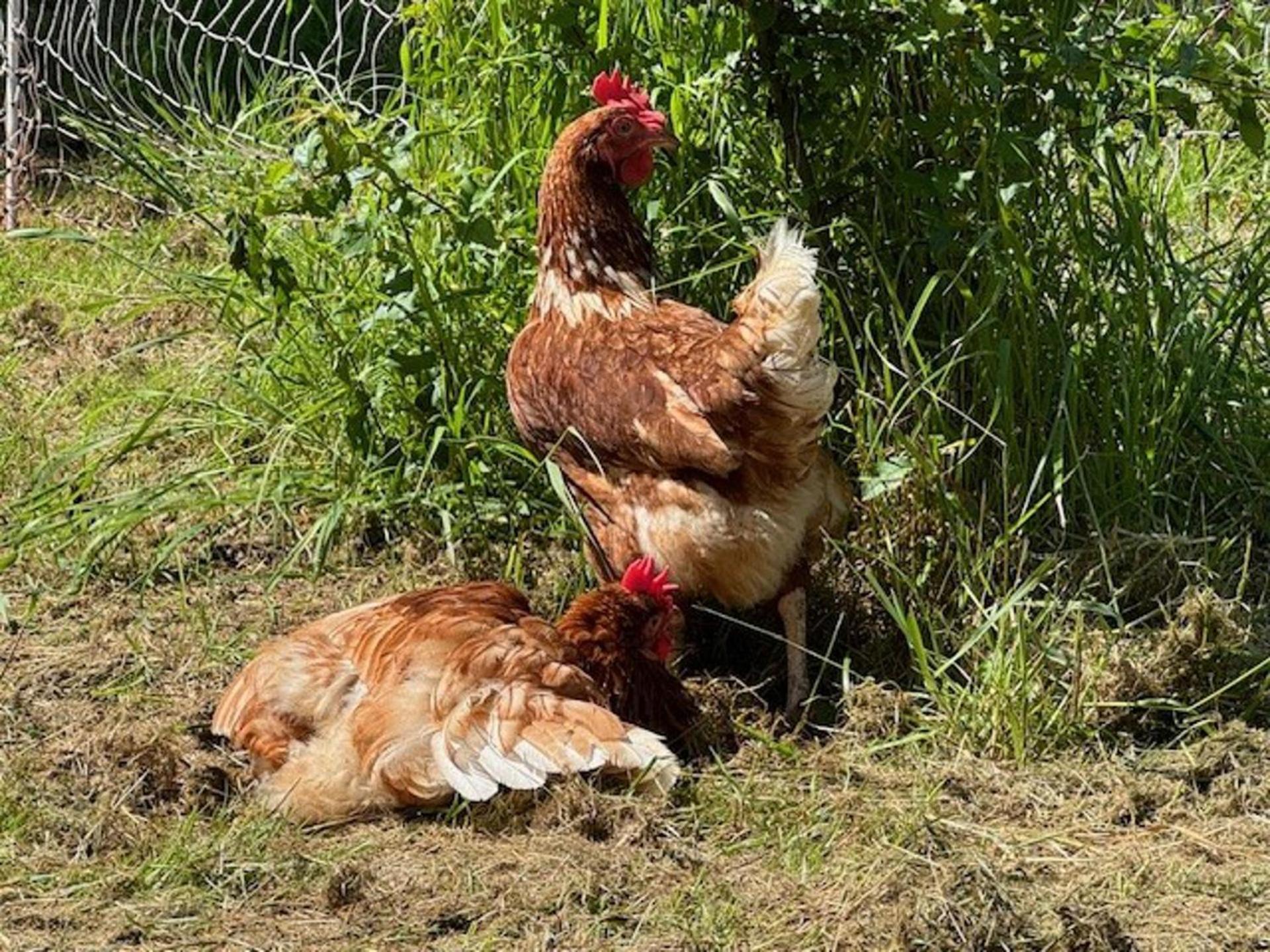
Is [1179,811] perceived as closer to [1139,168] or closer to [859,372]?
[859,372]

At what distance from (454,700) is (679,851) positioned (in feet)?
1.88

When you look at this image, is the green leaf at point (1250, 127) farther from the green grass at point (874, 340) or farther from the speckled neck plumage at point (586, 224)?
the speckled neck plumage at point (586, 224)

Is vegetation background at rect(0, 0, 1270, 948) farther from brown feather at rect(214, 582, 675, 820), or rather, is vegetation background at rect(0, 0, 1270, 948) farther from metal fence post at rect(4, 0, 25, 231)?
metal fence post at rect(4, 0, 25, 231)

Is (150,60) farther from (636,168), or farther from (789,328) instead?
(789,328)

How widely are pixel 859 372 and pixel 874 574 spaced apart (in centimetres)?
49

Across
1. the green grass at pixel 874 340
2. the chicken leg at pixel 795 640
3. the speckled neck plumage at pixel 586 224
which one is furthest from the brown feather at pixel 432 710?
the speckled neck plumage at pixel 586 224

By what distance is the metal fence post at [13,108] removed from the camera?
8.02m

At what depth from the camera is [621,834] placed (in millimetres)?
4066

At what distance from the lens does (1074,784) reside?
4328 mm

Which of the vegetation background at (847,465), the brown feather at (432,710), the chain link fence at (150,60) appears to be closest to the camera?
the vegetation background at (847,465)

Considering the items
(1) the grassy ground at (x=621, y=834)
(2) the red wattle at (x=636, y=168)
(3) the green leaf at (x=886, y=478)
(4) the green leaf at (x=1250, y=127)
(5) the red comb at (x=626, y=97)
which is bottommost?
(1) the grassy ground at (x=621, y=834)

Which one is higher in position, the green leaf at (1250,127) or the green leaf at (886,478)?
the green leaf at (1250,127)

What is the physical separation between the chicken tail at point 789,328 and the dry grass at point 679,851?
747 millimetres

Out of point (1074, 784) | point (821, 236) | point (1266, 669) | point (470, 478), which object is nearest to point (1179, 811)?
point (1074, 784)
